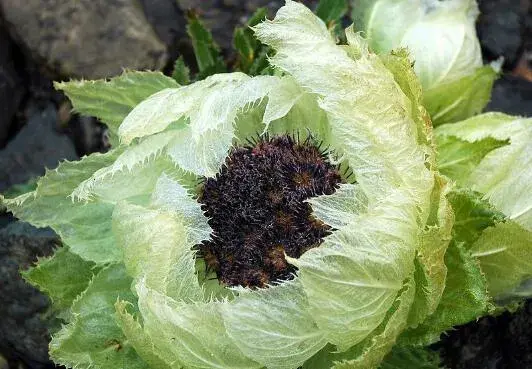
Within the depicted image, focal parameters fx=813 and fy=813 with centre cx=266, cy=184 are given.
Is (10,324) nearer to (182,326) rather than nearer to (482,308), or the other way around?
(182,326)

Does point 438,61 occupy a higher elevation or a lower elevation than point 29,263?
higher

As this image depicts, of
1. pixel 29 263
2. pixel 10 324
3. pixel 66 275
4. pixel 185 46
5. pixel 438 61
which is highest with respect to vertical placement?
Answer: pixel 438 61

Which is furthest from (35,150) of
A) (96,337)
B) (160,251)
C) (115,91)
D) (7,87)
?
(160,251)

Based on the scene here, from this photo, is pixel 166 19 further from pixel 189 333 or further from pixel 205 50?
pixel 189 333

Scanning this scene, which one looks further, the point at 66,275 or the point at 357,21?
the point at 357,21

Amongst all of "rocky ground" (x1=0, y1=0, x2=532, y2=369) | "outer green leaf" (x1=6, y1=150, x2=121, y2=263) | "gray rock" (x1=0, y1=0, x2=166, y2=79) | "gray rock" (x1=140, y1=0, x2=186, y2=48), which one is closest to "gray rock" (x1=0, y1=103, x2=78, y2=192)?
"rocky ground" (x1=0, y1=0, x2=532, y2=369)

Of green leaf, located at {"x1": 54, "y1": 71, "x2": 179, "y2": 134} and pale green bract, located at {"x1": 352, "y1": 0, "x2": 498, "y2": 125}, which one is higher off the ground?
pale green bract, located at {"x1": 352, "y1": 0, "x2": 498, "y2": 125}

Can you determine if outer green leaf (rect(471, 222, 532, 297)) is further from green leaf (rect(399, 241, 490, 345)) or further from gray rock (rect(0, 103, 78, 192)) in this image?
gray rock (rect(0, 103, 78, 192))

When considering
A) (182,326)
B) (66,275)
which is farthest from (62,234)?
(182,326)
